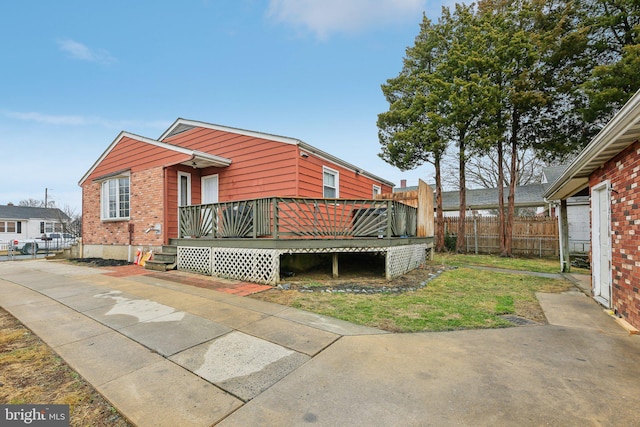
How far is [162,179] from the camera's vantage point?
945cm

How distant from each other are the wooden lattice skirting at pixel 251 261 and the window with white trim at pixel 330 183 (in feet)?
10.4

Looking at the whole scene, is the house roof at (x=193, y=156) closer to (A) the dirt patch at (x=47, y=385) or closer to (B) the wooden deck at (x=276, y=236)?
(B) the wooden deck at (x=276, y=236)

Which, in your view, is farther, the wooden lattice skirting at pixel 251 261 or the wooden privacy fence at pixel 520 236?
the wooden privacy fence at pixel 520 236

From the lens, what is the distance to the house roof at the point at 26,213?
29.5 meters

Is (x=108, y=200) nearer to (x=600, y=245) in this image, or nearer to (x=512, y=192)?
(x=600, y=245)

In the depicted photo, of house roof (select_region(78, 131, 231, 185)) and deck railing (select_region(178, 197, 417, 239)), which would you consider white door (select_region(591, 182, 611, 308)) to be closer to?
deck railing (select_region(178, 197, 417, 239))

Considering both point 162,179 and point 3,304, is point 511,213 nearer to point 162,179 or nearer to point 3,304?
point 162,179

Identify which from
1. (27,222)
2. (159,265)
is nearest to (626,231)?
(159,265)

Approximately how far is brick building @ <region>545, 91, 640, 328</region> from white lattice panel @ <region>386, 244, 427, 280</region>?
3902 mm

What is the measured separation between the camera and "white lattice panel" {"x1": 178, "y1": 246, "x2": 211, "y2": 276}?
305 inches

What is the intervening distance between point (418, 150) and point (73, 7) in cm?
1564

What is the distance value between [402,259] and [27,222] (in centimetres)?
4129

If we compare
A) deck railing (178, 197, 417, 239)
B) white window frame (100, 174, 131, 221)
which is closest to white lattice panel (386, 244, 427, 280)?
deck railing (178, 197, 417, 239)

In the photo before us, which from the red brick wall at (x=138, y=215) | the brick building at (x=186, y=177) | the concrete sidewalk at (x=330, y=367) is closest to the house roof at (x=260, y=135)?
the brick building at (x=186, y=177)
